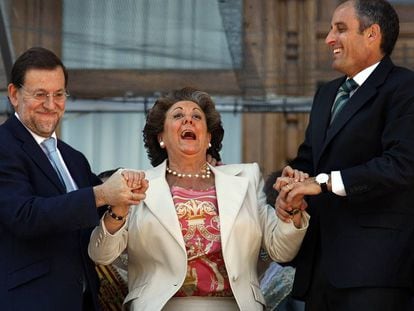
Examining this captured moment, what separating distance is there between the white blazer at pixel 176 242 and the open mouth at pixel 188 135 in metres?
0.17

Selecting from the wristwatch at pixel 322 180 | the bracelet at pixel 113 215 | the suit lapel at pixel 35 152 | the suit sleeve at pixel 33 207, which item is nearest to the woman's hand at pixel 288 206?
the wristwatch at pixel 322 180

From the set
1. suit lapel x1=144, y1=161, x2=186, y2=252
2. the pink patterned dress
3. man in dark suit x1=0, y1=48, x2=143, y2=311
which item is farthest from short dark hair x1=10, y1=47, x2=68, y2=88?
the pink patterned dress

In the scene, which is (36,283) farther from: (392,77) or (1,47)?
(1,47)

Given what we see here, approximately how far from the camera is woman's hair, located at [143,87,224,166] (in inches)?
210

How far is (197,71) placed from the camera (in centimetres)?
717

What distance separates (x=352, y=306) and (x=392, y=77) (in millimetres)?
887

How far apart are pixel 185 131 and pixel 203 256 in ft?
1.74

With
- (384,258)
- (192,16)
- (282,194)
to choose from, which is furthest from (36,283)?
(192,16)

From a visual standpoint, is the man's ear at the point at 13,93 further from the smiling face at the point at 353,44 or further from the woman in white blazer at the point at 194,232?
the smiling face at the point at 353,44

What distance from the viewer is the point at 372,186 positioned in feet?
15.3

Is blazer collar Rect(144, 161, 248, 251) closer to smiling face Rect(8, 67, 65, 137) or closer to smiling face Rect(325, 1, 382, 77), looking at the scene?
smiling face Rect(8, 67, 65, 137)

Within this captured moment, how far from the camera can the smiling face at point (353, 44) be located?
4926 millimetres

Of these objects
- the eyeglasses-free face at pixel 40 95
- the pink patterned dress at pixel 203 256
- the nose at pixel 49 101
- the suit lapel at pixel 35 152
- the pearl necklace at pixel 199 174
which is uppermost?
the eyeglasses-free face at pixel 40 95

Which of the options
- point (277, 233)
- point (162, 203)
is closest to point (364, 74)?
point (277, 233)
